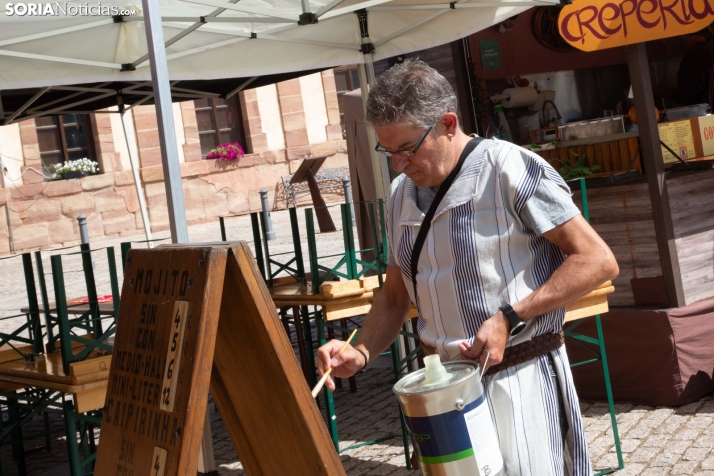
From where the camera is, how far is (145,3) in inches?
122

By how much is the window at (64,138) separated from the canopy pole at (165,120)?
16.4 metres

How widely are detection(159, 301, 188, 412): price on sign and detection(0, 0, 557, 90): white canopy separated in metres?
2.70

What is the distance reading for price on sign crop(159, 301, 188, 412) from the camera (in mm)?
1940

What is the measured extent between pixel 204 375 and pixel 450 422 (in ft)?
1.63

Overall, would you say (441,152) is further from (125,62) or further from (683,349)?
(683,349)

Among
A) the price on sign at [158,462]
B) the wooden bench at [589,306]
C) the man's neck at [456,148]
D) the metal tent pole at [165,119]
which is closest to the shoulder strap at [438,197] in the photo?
the man's neck at [456,148]

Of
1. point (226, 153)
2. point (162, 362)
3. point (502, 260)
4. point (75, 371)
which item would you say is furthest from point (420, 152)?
point (226, 153)

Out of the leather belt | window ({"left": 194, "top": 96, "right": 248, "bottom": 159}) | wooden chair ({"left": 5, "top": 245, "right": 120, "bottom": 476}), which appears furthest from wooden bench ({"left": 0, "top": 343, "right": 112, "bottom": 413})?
window ({"left": 194, "top": 96, "right": 248, "bottom": 159})

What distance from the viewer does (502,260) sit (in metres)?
2.09

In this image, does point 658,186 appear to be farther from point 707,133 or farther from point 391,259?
point 391,259

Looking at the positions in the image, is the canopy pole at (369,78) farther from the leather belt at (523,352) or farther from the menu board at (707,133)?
the leather belt at (523,352)

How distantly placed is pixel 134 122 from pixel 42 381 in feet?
51.4

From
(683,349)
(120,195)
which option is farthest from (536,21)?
(120,195)

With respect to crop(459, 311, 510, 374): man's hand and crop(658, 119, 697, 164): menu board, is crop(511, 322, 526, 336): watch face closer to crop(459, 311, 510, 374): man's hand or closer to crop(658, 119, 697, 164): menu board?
crop(459, 311, 510, 374): man's hand
